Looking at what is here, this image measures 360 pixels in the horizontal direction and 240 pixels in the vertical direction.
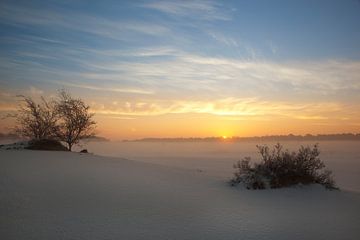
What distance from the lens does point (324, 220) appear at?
5957mm

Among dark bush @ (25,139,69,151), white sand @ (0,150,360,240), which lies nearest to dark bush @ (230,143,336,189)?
white sand @ (0,150,360,240)

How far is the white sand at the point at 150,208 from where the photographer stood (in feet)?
15.7

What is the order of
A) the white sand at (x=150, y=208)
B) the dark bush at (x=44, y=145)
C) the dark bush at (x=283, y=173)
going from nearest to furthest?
1. the white sand at (x=150, y=208)
2. the dark bush at (x=283, y=173)
3. the dark bush at (x=44, y=145)

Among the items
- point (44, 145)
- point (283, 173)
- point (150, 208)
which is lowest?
point (150, 208)

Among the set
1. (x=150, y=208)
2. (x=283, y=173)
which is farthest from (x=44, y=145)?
(x=283, y=173)

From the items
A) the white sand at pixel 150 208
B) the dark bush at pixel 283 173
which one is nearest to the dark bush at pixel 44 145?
the white sand at pixel 150 208

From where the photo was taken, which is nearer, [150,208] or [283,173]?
[150,208]

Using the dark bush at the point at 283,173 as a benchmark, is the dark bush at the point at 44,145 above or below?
above

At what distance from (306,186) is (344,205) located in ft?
4.76

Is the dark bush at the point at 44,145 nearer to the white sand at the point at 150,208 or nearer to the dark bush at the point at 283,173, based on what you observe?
the white sand at the point at 150,208

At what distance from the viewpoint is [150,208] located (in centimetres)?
594

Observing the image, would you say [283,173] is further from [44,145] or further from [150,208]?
[44,145]

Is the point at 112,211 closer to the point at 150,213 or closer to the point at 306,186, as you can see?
the point at 150,213

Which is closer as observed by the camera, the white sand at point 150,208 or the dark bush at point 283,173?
the white sand at point 150,208
